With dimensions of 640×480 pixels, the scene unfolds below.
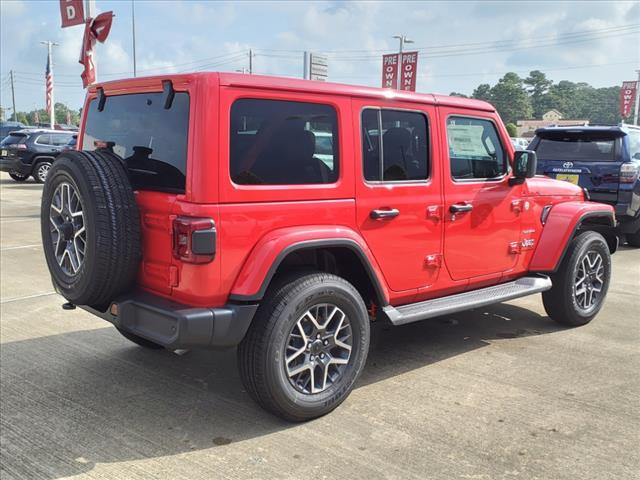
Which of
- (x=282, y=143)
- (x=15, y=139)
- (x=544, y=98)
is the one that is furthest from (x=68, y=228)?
(x=544, y=98)

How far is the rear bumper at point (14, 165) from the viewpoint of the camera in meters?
18.4

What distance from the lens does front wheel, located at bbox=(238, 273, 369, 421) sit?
310 cm

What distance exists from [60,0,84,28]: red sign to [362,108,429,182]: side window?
11.2 m

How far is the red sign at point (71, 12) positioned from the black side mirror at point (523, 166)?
1137 centimetres

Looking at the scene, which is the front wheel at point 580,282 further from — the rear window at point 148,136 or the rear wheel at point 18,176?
the rear wheel at point 18,176

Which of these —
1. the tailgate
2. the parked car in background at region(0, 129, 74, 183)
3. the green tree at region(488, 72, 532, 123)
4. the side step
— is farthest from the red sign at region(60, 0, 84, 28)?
the green tree at region(488, 72, 532, 123)

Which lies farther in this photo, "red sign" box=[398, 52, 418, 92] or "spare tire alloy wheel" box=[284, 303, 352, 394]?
"red sign" box=[398, 52, 418, 92]

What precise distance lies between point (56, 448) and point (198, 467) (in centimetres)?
79

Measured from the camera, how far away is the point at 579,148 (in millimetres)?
8352

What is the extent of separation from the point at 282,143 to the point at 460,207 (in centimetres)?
147

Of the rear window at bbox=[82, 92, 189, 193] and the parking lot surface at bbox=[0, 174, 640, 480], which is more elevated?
the rear window at bbox=[82, 92, 189, 193]

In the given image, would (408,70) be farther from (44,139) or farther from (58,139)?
(44,139)

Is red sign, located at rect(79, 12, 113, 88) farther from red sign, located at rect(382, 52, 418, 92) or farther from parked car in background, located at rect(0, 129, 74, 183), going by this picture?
red sign, located at rect(382, 52, 418, 92)

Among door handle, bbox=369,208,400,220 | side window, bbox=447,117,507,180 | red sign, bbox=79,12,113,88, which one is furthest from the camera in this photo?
red sign, bbox=79,12,113,88
